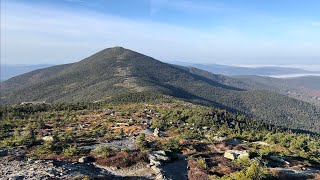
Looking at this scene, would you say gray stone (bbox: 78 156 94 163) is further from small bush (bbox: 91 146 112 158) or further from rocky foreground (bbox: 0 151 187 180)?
small bush (bbox: 91 146 112 158)

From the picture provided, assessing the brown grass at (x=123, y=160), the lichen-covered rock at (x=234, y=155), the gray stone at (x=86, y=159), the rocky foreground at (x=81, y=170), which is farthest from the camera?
the lichen-covered rock at (x=234, y=155)

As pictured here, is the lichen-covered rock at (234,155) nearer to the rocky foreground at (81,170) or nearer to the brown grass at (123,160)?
the rocky foreground at (81,170)

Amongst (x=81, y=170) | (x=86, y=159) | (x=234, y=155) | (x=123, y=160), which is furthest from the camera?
(x=234, y=155)

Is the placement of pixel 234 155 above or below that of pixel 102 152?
below

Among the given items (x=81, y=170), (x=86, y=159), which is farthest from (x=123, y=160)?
(x=81, y=170)

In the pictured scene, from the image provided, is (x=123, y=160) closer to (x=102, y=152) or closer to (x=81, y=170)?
(x=102, y=152)

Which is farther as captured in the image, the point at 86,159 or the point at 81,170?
the point at 86,159

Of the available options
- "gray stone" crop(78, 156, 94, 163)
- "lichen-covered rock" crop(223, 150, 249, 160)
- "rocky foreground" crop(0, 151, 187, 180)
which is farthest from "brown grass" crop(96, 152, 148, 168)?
"lichen-covered rock" crop(223, 150, 249, 160)

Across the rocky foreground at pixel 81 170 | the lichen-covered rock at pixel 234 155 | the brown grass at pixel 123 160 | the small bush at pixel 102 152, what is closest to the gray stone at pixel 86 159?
the rocky foreground at pixel 81 170

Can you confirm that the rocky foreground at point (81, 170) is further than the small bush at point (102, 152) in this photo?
No

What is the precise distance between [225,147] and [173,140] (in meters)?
8.88

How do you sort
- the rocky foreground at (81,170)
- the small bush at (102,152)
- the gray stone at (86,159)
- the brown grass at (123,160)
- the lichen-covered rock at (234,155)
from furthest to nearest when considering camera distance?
the lichen-covered rock at (234,155) → the small bush at (102,152) → the gray stone at (86,159) → the brown grass at (123,160) → the rocky foreground at (81,170)

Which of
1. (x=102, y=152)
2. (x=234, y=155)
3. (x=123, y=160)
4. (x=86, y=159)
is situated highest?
(x=102, y=152)

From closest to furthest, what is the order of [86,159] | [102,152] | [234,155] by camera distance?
[86,159] < [102,152] < [234,155]
